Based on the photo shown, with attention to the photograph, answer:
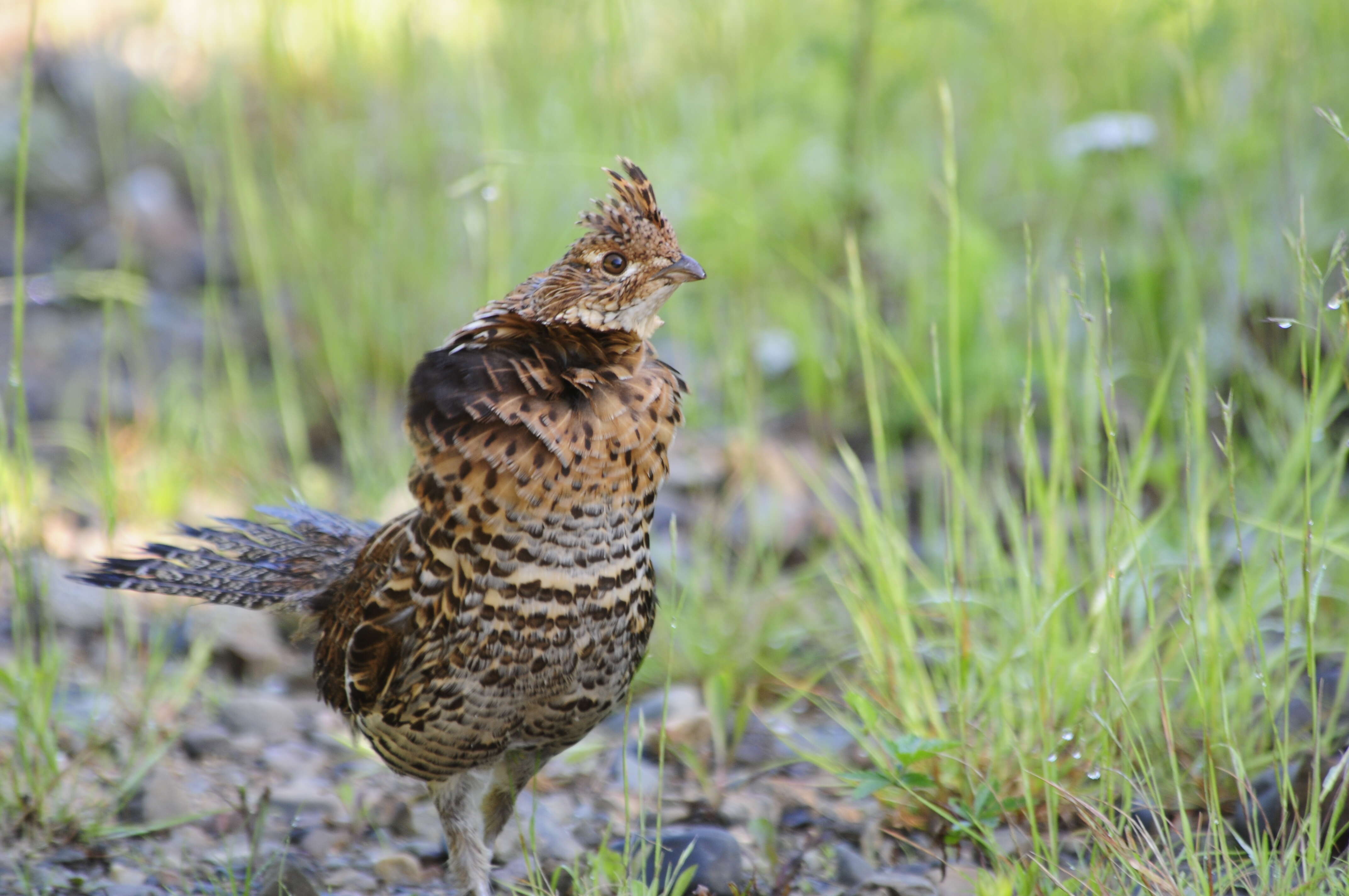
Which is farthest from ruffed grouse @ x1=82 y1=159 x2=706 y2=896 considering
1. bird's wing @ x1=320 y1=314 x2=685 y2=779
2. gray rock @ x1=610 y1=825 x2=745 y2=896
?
gray rock @ x1=610 y1=825 x2=745 y2=896

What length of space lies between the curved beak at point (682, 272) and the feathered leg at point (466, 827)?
109 centimetres

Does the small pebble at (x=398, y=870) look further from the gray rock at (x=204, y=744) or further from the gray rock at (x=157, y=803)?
the gray rock at (x=204, y=744)

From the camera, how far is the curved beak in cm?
250

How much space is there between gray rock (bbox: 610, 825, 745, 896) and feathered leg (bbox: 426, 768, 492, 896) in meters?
0.32

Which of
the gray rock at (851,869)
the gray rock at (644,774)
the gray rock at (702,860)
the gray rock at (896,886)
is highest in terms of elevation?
the gray rock at (702,860)

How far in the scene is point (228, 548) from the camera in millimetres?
3057

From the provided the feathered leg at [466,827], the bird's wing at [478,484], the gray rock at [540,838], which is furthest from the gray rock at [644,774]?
the bird's wing at [478,484]

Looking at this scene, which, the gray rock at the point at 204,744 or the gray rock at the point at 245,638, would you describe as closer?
the gray rock at the point at 204,744

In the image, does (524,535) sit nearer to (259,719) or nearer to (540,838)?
(540,838)

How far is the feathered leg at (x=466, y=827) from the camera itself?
2.65m

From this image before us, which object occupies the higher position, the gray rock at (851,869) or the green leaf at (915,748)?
the green leaf at (915,748)

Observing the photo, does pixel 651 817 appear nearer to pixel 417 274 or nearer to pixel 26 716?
pixel 26 716

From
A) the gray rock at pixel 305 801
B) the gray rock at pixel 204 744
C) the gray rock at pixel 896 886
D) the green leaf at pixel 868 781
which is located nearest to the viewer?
the green leaf at pixel 868 781

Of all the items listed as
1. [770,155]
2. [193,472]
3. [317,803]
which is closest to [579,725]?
[317,803]
